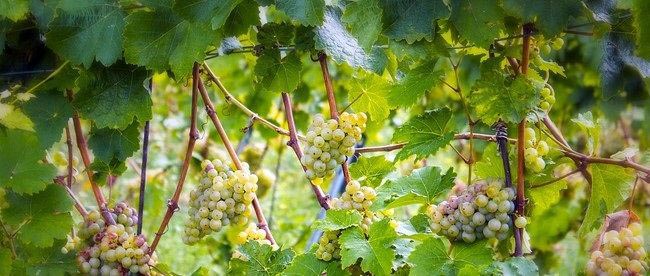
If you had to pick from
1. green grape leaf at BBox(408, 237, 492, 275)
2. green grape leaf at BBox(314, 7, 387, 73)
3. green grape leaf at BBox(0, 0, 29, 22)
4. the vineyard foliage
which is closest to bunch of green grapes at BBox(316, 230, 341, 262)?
the vineyard foliage

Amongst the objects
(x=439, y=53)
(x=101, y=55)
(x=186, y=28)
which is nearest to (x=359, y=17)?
(x=439, y=53)

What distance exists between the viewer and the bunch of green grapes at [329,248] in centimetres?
114

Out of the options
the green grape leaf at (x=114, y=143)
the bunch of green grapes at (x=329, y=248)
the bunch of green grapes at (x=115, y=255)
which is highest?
the green grape leaf at (x=114, y=143)

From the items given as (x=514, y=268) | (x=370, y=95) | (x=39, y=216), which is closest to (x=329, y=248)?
(x=514, y=268)

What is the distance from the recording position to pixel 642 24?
861 millimetres

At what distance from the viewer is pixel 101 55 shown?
1192mm

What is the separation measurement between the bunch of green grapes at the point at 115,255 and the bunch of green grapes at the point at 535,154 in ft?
2.07

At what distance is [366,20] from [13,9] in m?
0.53

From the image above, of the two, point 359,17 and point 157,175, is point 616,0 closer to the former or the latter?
point 359,17

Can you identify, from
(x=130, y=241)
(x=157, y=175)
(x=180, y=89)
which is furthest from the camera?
(x=180, y=89)

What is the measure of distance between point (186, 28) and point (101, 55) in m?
0.14

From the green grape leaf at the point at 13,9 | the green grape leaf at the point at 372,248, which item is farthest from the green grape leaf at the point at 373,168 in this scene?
the green grape leaf at the point at 13,9

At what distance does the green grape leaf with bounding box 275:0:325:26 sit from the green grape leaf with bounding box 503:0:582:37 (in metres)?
0.25

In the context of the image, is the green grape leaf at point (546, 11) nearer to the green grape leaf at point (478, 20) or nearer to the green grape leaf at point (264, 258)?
the green grape leaf at point (478, 20)
